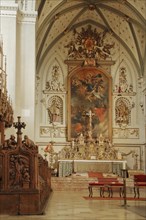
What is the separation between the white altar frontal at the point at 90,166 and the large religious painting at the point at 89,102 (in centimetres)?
243

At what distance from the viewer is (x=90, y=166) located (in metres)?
24.0

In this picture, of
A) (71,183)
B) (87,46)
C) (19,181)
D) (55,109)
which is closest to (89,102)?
(55,109)

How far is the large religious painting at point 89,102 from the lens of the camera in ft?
85.6

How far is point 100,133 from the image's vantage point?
2606cm

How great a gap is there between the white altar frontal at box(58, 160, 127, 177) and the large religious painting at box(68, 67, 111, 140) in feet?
7.96

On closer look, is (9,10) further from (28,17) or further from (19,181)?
(19,181)

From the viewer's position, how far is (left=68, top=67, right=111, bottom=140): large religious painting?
26094mm

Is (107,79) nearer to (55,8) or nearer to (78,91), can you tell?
(78,91)

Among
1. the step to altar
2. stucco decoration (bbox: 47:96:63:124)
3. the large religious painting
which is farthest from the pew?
stucco decoration (bbox: 47:96:63:124)

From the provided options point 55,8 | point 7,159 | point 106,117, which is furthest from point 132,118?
point 7,159

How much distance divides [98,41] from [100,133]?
19.2 feet

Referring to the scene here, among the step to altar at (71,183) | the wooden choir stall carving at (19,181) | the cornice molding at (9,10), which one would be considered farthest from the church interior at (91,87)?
the wooden choir stall carving at (19,181)

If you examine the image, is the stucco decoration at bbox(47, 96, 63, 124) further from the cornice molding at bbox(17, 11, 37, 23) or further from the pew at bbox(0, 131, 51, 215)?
the pew at bbox(0, 131, 51, 215)

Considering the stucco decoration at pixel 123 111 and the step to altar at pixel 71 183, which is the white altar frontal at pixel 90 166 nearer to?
the step to altar at pixel 71 183
